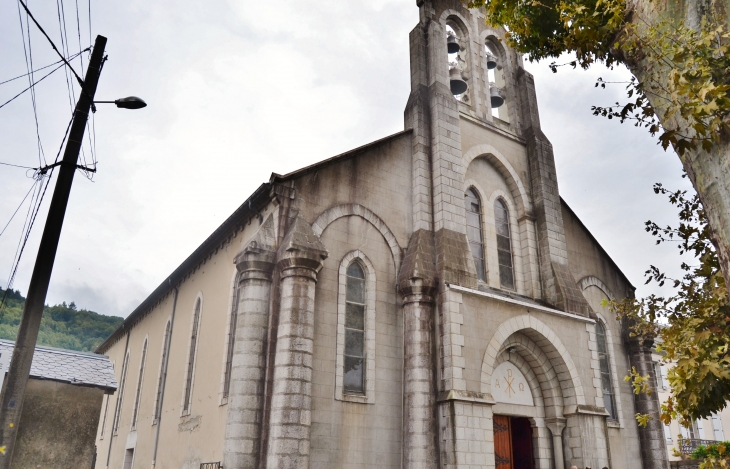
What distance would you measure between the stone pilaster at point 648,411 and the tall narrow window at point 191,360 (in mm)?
12801

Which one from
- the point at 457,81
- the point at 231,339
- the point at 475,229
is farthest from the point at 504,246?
the point at 231,339

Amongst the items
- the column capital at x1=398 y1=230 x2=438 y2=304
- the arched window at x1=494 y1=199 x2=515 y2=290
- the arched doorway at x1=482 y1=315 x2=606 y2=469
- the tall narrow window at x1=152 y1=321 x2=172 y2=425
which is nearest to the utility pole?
the column capital at x1=398 y1=230 x2=438 y2=304

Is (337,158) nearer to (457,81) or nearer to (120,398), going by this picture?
(457,81)

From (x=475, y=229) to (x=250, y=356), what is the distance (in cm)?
750

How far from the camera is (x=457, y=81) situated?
17.6 metres

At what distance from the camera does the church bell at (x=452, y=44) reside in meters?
18.2

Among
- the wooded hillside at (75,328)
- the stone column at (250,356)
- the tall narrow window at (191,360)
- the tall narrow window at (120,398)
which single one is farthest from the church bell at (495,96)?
the wooded hillside at (75,328)

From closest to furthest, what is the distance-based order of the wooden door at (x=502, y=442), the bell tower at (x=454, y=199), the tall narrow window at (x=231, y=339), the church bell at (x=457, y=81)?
1. the bell tower at (x=454, y=199)
2. the tall narrow window at (x=231, y=339)
3. the wooden door at (x=502, y=442)
4. the church bell at (x=457, y=81)

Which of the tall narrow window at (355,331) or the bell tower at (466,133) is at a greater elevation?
the bell tower at (466,133)

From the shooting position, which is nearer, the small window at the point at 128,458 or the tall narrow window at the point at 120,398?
the small window at the point at 128,458

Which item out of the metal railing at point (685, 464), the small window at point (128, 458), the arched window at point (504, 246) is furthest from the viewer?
the small window at point (128, 458)

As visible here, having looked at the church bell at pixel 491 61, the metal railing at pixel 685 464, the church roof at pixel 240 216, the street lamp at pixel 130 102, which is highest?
the church bell at pixel 491 61

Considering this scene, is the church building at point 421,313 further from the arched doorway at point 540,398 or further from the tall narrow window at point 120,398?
the tall narrow window at point 120,398

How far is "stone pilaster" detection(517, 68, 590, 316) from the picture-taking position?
53.6ft
